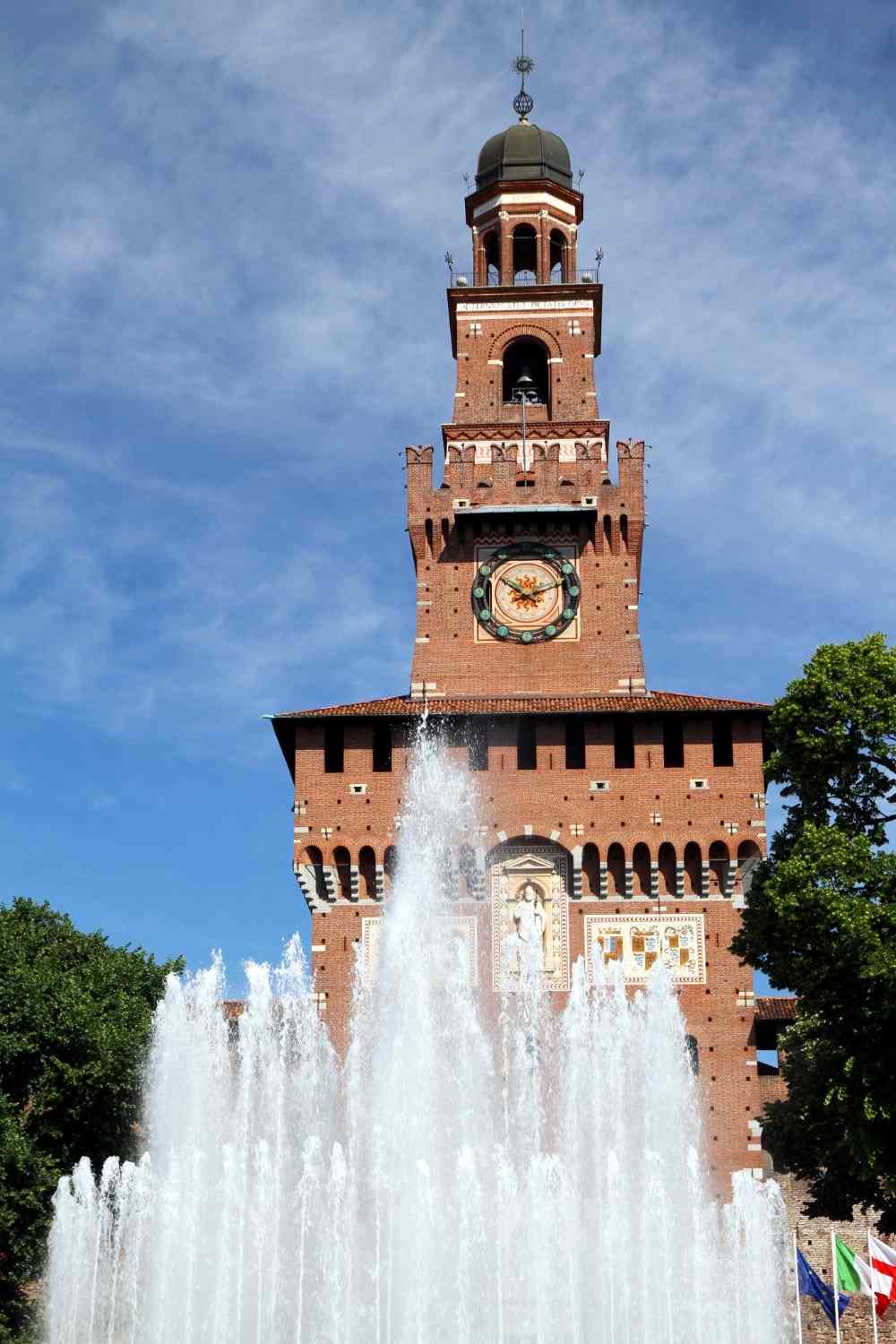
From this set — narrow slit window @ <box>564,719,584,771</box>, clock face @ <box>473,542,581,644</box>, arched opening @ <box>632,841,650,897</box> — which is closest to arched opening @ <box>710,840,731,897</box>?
arched opening @ <box>632,841,650,897</box>

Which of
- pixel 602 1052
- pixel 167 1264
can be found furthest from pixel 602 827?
pixel 167 1264

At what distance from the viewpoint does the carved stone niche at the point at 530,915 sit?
44781 millimetres

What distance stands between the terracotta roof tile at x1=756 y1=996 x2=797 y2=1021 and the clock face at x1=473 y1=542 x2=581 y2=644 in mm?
13513

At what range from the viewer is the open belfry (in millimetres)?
44875

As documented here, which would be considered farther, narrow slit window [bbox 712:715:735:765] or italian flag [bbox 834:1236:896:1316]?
narrow slit window [bbox 712:715:735:765]

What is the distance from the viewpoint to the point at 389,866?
151ft

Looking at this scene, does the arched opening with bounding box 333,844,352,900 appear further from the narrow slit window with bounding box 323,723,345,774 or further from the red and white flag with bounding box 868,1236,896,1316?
the red and white flag with bounding box 868,1236,896,1316

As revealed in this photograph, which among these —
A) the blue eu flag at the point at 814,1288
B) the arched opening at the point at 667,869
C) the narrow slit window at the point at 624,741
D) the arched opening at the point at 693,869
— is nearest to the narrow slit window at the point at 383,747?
the narrow slit window at the point at 624,741

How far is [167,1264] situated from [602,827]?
15.9 metres

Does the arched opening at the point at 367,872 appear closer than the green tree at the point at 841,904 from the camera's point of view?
No

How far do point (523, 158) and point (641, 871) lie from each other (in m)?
23.2

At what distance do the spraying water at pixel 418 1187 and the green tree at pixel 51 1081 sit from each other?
1341 mm

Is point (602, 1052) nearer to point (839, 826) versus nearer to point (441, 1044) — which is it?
point (441, 1044)

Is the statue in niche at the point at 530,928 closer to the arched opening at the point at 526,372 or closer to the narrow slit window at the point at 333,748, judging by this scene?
the narrow slit window at the point at 333,748
